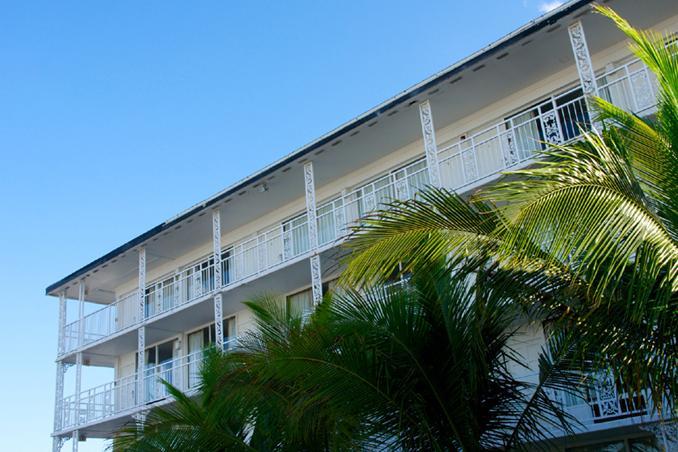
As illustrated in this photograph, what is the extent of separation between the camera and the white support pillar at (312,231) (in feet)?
64.6

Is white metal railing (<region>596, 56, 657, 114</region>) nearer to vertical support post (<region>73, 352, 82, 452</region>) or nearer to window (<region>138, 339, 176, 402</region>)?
window (<region>138, 339, 176, 402</region>)

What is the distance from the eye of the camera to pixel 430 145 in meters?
17.9

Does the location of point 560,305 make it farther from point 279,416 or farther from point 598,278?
point 279,416

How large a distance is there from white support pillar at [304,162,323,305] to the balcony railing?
0.90 ft

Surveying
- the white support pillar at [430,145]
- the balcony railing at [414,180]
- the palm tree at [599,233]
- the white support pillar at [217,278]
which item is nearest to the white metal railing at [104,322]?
the balcony railing at [414,180]

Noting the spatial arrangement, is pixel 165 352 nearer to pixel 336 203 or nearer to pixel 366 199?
pixel 336 203

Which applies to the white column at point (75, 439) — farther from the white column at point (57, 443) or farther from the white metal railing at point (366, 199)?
the white metal railing at point (366, 199)

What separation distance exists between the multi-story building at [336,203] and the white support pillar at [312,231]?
0.12 ft

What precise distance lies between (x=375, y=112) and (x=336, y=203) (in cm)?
448

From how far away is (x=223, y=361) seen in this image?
42.2 ft

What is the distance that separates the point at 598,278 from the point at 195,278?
19.3m

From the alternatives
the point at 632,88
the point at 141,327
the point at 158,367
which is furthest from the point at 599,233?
the point at 158,367

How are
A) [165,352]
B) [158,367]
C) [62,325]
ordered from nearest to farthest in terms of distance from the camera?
1. [158,367]
2. [165,352]
3. [62,325]

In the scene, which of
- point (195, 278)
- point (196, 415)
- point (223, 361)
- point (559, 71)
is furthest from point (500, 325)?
point (195, 278)
